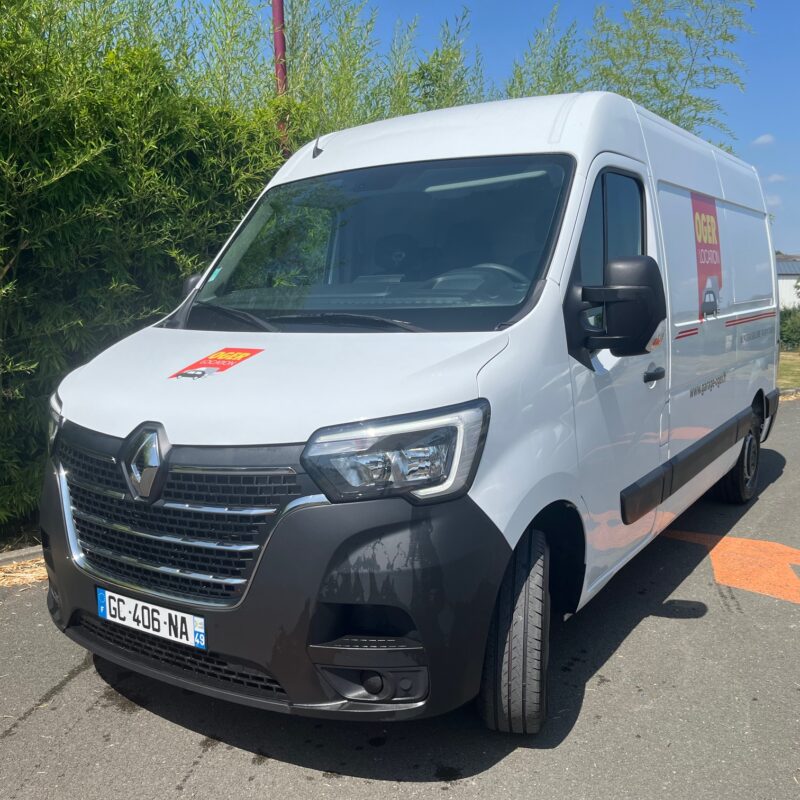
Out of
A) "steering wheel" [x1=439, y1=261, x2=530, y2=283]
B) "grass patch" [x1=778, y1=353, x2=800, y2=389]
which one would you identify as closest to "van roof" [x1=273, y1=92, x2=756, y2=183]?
"steering wheel" [x1=439, y1=261, x2=530, y2=283]

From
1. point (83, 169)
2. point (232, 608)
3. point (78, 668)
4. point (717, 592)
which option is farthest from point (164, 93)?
point (717, 592)

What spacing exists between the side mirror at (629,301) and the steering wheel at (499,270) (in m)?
0.24

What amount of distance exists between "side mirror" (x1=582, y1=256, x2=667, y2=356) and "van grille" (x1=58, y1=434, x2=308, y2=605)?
1.35 m

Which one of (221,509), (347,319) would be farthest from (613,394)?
(221,509)

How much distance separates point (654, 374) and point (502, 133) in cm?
126

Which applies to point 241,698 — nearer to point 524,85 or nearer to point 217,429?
point 217,429

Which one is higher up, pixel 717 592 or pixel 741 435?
pixel 741 435

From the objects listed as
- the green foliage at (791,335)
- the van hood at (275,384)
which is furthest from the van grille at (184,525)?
the green foliage at (791,335)

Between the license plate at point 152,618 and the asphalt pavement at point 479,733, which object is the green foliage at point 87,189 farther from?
the license plate at point 152,618

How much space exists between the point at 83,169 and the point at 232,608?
10.6 feet

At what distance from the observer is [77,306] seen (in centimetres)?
536

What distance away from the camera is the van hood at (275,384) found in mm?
2621

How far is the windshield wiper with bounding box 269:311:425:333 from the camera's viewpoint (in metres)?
3.17

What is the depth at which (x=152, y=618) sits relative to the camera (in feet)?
9.35
